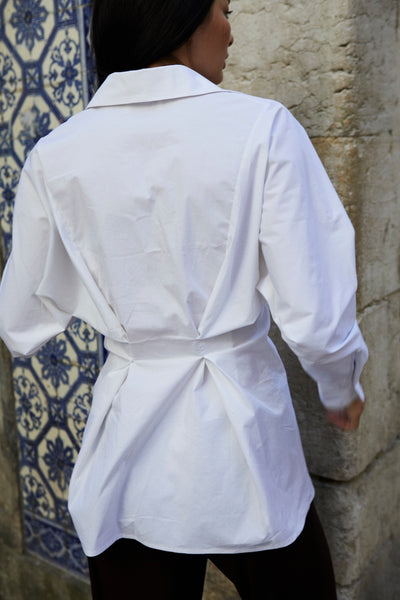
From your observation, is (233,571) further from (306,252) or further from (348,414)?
(306,252)

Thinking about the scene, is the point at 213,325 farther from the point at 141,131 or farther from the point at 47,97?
the point at 47,97

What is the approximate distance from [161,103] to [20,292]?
491 mm

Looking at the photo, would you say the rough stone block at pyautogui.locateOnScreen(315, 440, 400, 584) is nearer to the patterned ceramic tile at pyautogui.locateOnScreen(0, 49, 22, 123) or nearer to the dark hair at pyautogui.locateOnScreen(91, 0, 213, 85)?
the dark hair at pyautogui.locateOnScreen(91, 0, 213, 85)

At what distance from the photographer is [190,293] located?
3.95 feet

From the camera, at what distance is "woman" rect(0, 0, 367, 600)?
1.14 m

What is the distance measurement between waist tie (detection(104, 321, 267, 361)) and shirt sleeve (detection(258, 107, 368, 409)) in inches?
4.6

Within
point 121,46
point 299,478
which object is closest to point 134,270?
point 121,46

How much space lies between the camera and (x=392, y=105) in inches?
69.8

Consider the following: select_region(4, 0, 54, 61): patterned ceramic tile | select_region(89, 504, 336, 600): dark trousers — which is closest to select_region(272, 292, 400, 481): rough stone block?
select_region(89, 504, 336, 600): dark trousers

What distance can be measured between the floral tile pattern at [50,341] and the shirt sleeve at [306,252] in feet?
4.19

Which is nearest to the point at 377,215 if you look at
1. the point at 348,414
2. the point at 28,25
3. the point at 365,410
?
the point at 365,410

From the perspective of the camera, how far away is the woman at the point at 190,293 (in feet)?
3.73

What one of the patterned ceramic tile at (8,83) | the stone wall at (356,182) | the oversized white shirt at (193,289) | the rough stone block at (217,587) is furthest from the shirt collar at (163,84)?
the rough stone block at (217,587)

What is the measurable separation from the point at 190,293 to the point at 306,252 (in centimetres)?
22
